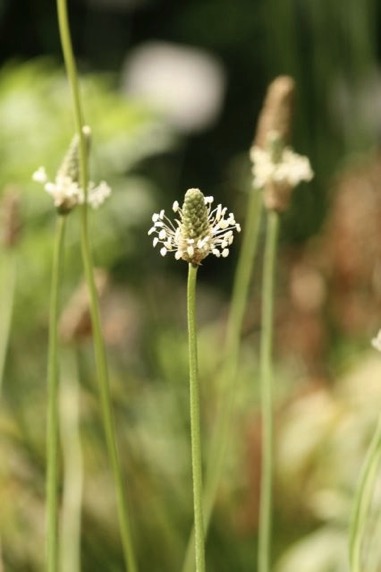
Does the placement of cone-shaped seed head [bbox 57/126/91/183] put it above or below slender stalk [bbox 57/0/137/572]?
above

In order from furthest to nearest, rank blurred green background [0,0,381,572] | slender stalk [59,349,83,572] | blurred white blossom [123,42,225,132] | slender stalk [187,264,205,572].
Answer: blurred white blossom [123,42,225,132] → blurred green background [0,0,381,572] → slender stalk [59,349,83,572] → slender stalk [187,264,205,572]

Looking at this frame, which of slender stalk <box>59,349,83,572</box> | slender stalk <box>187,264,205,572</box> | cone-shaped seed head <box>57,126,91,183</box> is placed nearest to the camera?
slender stalk <box>187,264,205,572</box>

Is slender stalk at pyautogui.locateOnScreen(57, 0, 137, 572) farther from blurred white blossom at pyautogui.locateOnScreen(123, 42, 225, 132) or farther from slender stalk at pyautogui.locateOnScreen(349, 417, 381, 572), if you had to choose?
blurred white blossom at pyautogui.locateOnScreen(123, 42, 225, 132)

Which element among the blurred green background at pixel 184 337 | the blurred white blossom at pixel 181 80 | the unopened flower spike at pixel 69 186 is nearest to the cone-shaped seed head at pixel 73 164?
the unopened flower spike at pixel 69 186

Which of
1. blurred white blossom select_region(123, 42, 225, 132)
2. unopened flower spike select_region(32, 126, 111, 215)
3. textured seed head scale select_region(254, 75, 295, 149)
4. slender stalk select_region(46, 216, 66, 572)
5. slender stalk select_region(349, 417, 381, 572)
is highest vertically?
blurred white blossom select_region(123, 42, 225, 132)

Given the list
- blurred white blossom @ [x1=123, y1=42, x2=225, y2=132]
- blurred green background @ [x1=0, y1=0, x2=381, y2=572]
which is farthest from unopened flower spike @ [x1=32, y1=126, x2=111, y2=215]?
blurred white blossom @ [x1=123, y1=42, x2=225, y2=132]

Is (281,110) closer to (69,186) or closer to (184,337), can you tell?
(69,186)

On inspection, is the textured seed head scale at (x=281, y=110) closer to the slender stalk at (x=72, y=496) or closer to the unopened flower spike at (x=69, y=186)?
the unopened flower spike at (x=69, y=186)
